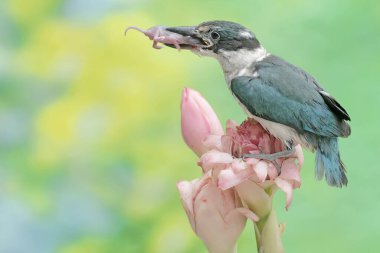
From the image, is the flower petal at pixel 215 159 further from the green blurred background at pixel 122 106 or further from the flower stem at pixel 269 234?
the green blurred background at pixel 122 106

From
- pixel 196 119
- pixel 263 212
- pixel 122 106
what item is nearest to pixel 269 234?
pixel 263 212

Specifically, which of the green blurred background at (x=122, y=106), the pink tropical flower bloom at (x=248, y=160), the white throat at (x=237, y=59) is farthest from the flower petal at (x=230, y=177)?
the green blurred background at (x=122, y=106)

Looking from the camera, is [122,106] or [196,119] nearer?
[196,119]

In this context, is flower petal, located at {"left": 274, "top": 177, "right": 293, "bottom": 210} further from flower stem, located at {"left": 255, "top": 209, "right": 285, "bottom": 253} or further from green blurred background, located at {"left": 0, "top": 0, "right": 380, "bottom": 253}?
green blurred background, located at {"left": 0, "top": 0, "right": 380, "bottom": 253}

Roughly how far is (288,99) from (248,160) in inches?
3.1

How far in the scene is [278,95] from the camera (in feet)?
2.35

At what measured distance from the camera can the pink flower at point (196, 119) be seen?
0.74 metres

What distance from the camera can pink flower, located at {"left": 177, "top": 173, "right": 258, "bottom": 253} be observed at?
707mm

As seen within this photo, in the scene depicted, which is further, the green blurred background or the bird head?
the green blurred background

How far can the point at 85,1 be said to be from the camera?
52.8 inches

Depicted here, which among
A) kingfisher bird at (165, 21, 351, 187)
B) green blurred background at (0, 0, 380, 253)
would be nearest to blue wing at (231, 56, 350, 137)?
kingfisher bird at (165, 21, 351, 187)

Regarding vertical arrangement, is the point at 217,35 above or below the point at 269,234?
above

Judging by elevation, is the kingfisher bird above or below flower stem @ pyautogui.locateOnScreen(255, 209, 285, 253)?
above

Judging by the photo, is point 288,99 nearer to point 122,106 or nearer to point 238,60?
point 238,60
